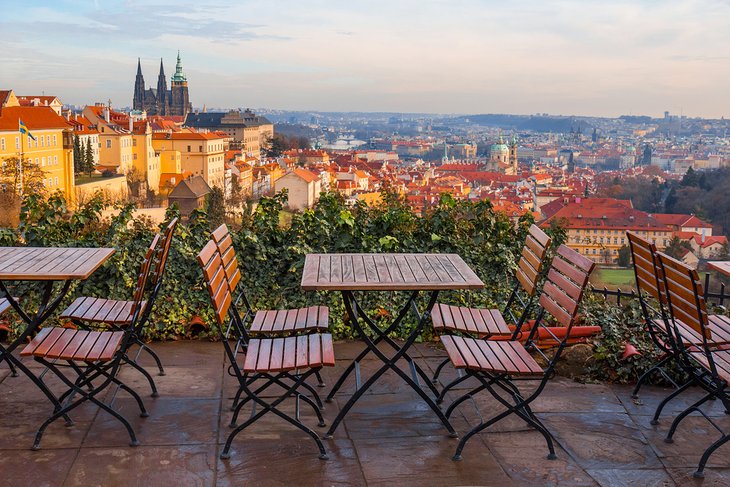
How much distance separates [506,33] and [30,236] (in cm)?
1626

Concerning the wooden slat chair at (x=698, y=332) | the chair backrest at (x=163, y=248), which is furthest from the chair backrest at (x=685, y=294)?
the chair backrest at (x=163, y=248)

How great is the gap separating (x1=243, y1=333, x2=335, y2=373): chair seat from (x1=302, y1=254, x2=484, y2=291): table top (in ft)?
0.98

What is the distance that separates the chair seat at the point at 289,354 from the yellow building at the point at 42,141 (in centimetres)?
4448

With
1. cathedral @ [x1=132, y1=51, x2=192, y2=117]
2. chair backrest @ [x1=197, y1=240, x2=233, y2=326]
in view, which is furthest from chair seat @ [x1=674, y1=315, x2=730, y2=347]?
cathedral @ [x1=132, y1=51, x2=192, y2=117]

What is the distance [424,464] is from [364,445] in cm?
31

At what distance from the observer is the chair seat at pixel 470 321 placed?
146 inches

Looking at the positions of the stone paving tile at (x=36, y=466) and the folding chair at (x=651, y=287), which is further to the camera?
the folding chair at (x=651, y=287)

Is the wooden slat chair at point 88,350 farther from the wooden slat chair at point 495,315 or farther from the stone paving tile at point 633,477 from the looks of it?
the stone paving tile at point 633,477

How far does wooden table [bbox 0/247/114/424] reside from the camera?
10.5 ft

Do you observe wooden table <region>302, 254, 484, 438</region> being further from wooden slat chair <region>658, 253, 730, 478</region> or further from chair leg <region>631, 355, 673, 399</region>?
chair leg <region>631, 355, 673, 399</region>

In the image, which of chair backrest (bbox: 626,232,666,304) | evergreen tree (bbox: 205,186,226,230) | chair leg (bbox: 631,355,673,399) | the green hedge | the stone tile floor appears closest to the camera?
the stone tile floor

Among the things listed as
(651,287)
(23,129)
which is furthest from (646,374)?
(23,129)

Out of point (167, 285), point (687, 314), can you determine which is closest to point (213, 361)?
point (167, 285)

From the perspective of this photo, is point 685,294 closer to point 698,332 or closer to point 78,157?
point 698,332
